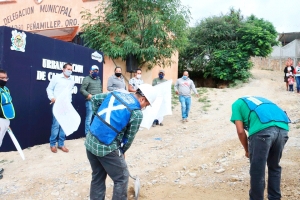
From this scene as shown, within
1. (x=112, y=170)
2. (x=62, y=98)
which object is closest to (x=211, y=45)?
(x=62, y=98)

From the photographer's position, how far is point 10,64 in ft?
19.6

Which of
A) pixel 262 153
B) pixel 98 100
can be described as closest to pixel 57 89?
pixel 98 100

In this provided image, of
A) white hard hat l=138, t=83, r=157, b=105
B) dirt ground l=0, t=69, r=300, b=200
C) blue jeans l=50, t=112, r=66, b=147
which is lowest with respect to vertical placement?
dirt ground l=0, t=69, r=300, b=200

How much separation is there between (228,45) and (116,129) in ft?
55.6

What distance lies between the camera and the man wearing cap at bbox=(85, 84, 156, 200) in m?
2.84

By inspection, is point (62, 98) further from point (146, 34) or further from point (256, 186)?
point (146, 34)

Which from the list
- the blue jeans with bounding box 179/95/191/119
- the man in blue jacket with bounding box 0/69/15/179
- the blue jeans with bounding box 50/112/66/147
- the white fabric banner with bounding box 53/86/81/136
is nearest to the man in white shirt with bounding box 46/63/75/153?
the blue jeans with bounding box 50/112/66/147

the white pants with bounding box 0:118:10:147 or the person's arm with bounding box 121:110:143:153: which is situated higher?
the person's arm with bounding box 121:110:143:153

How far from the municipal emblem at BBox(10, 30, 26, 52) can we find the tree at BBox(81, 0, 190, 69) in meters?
5.75

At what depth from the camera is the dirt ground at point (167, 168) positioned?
14.0ft

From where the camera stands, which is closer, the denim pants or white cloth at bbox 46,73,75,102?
the denim pants

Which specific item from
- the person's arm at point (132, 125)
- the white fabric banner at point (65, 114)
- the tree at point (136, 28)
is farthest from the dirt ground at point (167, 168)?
the tree at point (136, 28)

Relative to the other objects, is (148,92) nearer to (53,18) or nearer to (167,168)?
(167,168)

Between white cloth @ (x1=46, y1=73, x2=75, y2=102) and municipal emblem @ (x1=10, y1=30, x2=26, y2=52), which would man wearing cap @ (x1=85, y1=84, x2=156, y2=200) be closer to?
white cloth @ (x1=46, y1=73, x2=75, y2=102)
